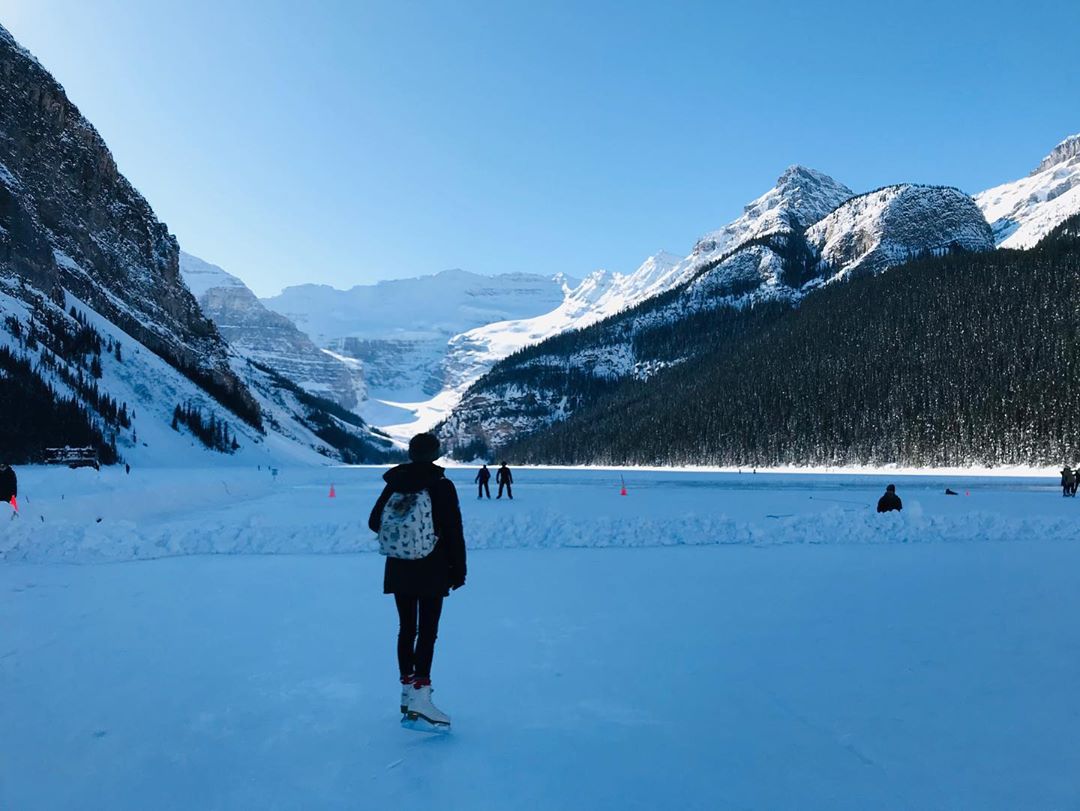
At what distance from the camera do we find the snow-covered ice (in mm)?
4230

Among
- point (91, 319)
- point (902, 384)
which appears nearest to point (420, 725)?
point (91, 319)

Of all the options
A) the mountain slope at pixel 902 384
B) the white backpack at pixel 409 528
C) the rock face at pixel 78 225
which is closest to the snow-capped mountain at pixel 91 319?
the rock face at pixel 78 225

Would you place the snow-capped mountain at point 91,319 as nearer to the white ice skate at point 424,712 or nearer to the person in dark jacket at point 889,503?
the person in dark jacket at point 889,503

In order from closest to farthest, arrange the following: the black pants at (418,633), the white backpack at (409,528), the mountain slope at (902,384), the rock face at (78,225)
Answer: the white backpack at (409,528)
the black pants at (418,633)
the rock face at (78,225)
the mountain slope at (902,384)

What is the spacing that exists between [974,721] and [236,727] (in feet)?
19.3

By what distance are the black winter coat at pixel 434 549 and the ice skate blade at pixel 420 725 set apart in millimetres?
956

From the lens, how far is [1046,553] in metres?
13.7

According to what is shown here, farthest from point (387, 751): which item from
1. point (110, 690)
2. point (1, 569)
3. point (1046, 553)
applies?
point (1046, 553)

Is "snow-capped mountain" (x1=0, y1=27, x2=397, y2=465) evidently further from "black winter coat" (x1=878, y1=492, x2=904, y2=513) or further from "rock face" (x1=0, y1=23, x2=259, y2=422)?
"black winter coat" (x1=878, y1=492, x2=904, y2=513)

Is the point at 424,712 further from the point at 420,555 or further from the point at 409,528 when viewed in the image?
the point at 409,528

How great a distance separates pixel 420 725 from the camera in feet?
16.9

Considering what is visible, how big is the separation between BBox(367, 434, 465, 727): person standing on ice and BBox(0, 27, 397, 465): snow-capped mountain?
5685cm

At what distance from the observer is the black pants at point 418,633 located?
5.14 metres

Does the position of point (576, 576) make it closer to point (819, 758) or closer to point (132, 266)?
point (819, 758)
